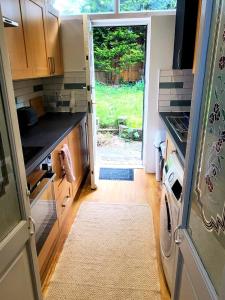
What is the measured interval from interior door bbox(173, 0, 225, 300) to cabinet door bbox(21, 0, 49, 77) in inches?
63.6

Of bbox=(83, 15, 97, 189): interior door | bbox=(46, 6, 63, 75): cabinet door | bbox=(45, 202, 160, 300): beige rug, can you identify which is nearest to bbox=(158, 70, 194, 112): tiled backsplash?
bbox=(83, 15, 97, 189): interior door

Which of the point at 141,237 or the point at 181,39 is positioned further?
the point at 181,39

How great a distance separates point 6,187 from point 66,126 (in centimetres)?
153

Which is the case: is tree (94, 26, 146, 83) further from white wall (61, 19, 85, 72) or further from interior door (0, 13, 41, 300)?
interior door (0, 13, 41, 300)

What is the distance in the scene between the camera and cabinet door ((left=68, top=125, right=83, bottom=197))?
2416 mm

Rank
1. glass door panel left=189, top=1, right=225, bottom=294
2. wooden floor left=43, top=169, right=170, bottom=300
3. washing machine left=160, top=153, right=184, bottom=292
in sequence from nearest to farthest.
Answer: glass door panel left=189, top=1, right=225, bottom=294 → washing machine left=160, top=153, right=184, bottom=292 → wooden floor left=43, top=169, right=170, bottom=300

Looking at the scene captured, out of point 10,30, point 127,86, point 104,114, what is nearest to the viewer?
point 10,30

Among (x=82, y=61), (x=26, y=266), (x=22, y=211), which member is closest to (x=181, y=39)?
(x=82, y=61)

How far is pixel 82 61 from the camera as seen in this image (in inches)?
112

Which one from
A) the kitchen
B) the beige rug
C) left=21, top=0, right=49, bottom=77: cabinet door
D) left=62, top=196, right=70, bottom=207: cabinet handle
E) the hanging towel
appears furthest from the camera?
left=62, top=196, right=70, bottom=207: cabinet handle

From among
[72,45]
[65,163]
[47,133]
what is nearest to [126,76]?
[72,45]

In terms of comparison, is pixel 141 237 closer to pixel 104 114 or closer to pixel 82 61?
pixel 82 61

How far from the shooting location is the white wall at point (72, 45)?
2.71 metres

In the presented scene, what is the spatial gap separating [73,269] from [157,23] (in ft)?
8.71
